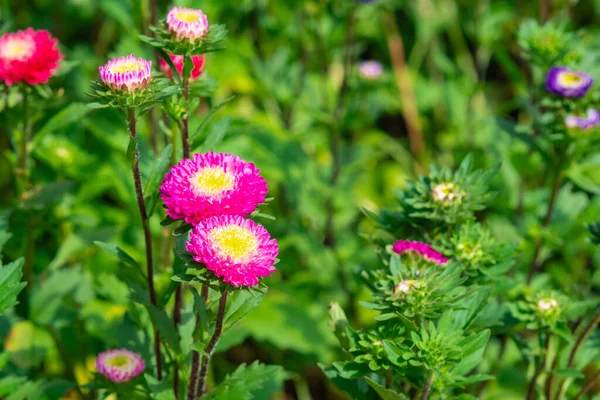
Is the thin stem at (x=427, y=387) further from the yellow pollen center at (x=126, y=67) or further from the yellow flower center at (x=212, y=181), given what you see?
the yellow pollen center at (x=126, y=67)

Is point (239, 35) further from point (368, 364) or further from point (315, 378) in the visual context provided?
point (368, 364)

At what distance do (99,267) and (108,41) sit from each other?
1.48 metres

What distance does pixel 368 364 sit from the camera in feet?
4.84

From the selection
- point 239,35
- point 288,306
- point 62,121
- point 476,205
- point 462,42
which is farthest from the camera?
point 462,42

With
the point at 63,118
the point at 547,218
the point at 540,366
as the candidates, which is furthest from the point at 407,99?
the point at 540,366

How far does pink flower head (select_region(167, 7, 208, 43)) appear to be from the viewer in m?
1.49

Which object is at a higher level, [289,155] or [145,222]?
[289,155]

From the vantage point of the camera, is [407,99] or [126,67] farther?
[407,99]

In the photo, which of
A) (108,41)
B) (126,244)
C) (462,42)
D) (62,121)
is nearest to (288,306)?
(126,244)

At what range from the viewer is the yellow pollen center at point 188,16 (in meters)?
1.51

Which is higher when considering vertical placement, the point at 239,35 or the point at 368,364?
the point at 239,35

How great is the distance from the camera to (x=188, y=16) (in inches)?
59.7

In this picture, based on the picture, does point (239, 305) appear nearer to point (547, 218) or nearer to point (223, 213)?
point (223, 213)

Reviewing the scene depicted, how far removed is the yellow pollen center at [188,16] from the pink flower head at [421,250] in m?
0.64
